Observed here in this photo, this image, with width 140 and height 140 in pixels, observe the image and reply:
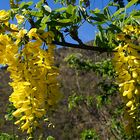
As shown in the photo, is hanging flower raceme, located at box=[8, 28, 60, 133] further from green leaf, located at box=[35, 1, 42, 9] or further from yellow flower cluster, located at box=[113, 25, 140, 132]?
yellow flower cluster, located at box=[113, 25, 140, 132]

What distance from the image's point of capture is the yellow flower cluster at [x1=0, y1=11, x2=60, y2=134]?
2.32 m

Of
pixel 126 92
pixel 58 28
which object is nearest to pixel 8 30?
pixel 58 28

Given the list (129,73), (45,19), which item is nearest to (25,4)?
(45,19)

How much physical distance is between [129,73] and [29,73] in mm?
523

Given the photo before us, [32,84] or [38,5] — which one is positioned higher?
[38,5]

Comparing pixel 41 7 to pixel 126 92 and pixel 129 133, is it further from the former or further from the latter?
pixel 129 133

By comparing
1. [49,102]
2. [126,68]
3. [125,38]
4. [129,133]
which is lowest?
[129,133]

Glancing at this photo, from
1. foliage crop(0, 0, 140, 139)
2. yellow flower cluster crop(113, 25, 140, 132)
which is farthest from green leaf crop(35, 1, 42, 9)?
yellow flower cluster crop(113, 25, 140, 132)

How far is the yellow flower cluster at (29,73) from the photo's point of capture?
232 centimetres

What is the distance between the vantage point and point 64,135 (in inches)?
808

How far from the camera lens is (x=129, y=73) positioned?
242 centimetres

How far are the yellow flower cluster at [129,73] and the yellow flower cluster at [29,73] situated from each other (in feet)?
1.16

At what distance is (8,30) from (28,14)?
5.7 inches

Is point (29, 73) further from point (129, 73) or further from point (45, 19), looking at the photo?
point (129, 73)
